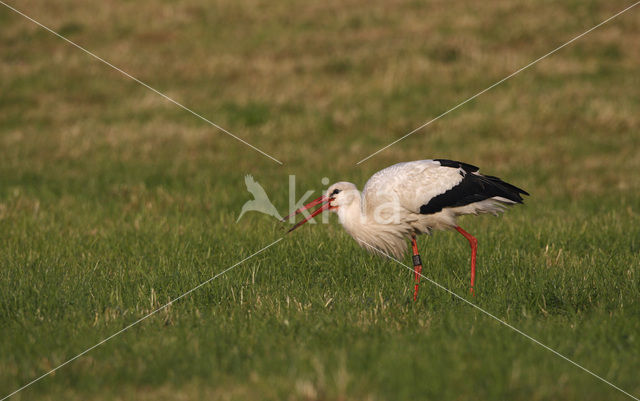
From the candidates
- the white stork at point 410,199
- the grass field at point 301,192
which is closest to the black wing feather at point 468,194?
the white stork at point 410,199

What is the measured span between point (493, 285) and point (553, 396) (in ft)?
7.56

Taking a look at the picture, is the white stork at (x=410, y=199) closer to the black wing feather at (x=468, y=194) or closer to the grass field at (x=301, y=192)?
the black wing feather at (x=468, y=194)

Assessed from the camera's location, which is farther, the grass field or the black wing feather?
the black wing feather

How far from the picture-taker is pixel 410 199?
22.1ft

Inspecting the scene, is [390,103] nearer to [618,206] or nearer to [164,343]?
[618,206]

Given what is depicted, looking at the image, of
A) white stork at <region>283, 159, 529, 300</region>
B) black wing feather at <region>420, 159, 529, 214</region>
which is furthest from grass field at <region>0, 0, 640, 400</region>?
black wing feather at <region>420, 159, 529, 214</region>

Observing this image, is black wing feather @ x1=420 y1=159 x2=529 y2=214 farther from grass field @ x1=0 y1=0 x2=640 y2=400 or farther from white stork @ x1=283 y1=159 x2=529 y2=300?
grass field @ x1=0 y1=0 x2=640 y2=400

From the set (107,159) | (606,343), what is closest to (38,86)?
(107,159)

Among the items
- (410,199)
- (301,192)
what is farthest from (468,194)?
(301,192)

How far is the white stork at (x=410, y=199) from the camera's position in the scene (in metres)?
6.75

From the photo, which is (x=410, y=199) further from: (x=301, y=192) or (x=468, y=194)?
(x=301, y=192)

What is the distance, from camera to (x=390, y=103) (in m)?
17.0

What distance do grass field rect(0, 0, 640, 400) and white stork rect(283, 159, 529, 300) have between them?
441 mm

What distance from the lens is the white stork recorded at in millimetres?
6746
